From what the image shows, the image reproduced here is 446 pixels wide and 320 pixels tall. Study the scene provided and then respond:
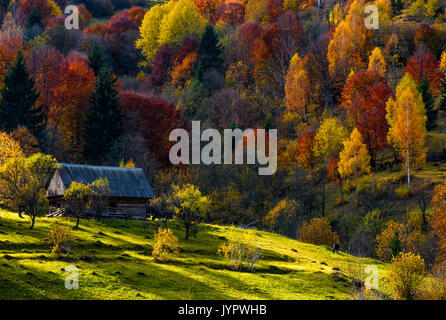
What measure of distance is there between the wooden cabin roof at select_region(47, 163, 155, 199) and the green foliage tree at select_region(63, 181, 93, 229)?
723cm

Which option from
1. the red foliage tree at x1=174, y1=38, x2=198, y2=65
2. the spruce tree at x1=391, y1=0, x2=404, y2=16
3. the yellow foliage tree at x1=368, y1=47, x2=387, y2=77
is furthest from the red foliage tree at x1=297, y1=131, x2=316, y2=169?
the spruce tree at x1=391, y1=0, x2=404, y2=16

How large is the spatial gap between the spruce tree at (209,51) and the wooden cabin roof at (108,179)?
192 feet

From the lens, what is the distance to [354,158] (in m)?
76.4

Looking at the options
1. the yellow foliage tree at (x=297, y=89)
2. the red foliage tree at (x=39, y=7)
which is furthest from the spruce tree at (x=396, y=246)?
the red foliage tree at (x=39, y=7)

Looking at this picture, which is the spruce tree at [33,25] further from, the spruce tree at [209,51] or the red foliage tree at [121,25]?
the spruce tree at [209,51]

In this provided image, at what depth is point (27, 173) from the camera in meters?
46.6

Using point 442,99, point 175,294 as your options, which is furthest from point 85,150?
point 442,99

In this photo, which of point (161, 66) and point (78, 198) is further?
point (161, 66)

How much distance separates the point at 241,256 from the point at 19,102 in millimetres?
49786

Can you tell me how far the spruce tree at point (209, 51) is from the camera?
118 meters

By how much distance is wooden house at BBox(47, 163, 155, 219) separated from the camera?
188 ft

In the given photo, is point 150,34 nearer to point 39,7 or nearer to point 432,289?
point 39,7

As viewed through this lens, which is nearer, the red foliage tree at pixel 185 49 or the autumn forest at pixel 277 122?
the autumn forest at pixel 277 122

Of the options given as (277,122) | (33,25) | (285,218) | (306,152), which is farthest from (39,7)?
(285,218)
